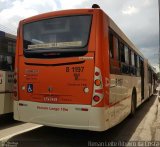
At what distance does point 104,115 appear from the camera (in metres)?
7.03

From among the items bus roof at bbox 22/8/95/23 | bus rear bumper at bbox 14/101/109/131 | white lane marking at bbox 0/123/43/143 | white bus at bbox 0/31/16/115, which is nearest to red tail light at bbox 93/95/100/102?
bus rear bumper at bbox 14/101/109/131

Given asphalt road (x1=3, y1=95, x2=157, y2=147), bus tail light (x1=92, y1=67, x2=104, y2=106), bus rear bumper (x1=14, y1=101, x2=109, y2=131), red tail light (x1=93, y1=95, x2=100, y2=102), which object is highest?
bus tail light (x1=92, y1=67, x2=104, y2=106)

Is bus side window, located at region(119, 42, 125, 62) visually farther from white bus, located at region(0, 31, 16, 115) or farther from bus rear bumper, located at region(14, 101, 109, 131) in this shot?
white bus, located at region(0, 31, 16, 115)

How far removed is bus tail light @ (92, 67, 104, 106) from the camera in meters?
6.98

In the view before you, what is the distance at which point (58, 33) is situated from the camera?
25.1ft

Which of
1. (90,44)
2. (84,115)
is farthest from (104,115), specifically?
(90,44)

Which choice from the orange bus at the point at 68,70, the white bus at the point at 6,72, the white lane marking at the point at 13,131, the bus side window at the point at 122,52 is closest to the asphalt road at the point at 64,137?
the white lane marking at the point at 13,131

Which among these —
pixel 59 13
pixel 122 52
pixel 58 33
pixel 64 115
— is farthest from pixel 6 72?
pixel 122 52

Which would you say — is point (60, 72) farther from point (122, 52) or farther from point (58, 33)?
point (122, 52)

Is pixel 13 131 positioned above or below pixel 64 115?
below

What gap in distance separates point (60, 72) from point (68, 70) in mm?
223

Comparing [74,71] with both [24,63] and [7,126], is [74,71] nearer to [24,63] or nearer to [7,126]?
[24,63]

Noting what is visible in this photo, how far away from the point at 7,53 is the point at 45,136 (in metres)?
3.14

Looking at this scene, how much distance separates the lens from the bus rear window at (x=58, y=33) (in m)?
7.35
